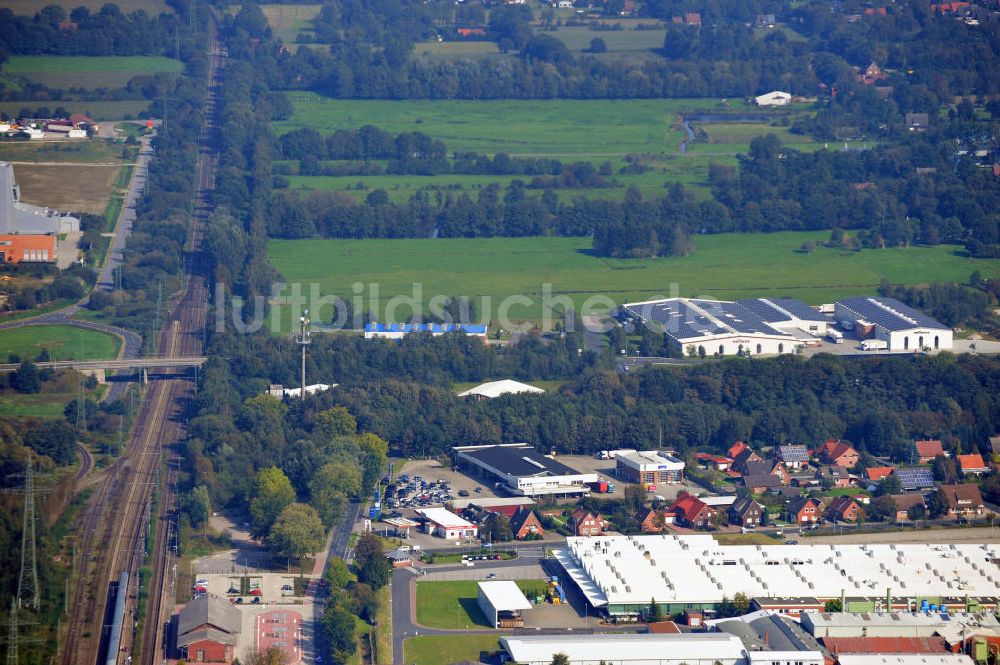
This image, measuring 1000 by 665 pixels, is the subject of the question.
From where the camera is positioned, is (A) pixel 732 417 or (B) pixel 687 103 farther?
(B) pixel 687 103

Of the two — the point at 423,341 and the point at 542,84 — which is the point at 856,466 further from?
the point at 542,84

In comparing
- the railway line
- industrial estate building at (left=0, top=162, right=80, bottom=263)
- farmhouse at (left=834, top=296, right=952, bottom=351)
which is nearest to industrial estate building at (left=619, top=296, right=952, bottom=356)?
farmhouse at (left=834, top=296, right=952, bottom=351)

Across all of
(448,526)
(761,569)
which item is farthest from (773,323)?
(761,569)

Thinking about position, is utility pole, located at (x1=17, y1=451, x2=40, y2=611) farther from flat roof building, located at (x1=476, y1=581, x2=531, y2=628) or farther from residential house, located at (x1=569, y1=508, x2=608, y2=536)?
residential house, located at (x1=569, y1=508, x2=608, y2=536)

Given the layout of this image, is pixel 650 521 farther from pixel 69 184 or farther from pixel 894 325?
pixel 69 184

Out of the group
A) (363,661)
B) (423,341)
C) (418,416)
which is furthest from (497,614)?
(423,341)

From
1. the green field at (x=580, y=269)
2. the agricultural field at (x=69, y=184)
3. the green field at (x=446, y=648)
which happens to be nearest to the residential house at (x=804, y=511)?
the green field at (x=446, y=648)
